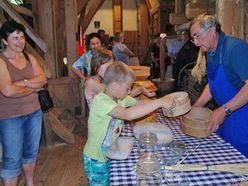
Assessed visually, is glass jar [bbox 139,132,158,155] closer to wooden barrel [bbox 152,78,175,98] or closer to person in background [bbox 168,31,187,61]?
wooden barrel [bbox 152,78,175,98]

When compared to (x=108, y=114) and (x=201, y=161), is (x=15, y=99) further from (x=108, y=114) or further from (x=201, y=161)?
(x=201, y=161)

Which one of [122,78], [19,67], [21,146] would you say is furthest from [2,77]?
[122,78]

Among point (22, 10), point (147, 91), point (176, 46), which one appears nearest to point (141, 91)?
point (147, 91)

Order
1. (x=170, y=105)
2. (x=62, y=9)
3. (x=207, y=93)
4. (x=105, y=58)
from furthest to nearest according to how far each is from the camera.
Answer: (x=62, y=9)
(x=207, y=93)
(x=105, y=58)
(x=170, y=105)

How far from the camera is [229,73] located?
1.94m

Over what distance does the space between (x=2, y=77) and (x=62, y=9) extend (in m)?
3.85

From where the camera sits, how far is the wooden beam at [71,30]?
5180 millimetres

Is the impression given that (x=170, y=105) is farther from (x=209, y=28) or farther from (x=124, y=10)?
(x=124, y=10)

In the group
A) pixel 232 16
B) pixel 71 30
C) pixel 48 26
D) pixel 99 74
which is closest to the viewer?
pixel 99 74

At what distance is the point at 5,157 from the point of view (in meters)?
2.56

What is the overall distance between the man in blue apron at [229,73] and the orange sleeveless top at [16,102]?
1.46 metres

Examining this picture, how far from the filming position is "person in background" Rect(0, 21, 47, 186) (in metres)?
2.47

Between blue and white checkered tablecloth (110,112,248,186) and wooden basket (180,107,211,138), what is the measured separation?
46mm

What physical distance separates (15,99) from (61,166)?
145 cm
